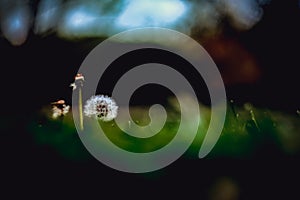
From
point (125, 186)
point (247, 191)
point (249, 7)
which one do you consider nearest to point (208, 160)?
point (247, 191)

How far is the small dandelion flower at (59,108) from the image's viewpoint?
5.96 feet

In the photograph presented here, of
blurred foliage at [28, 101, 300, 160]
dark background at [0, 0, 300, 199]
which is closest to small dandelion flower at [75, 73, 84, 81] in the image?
dark background at [0, 0, 300, 199]

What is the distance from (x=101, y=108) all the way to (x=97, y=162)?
250mm

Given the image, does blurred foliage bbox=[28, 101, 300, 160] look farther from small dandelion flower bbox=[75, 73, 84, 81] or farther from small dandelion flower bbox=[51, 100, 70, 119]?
small dandelion flower bbox=[75, 73, 84, 81]

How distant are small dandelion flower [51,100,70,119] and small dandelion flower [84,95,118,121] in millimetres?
94

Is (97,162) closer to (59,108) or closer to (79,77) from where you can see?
(59,108)

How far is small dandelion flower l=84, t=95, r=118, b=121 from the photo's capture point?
1.80m

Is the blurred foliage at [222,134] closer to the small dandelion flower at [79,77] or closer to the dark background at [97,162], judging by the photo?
the dark background at [97,162]

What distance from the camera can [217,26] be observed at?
198cm

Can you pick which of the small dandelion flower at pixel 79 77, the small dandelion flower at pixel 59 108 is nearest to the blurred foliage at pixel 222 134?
the small dandelion flower at pixel 59 108

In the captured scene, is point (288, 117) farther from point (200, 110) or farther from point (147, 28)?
point (147, 28)

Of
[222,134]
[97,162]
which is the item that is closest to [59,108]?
[97,162]

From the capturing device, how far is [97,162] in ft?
5.75

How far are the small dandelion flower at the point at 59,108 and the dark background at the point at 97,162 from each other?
4 centimetres
